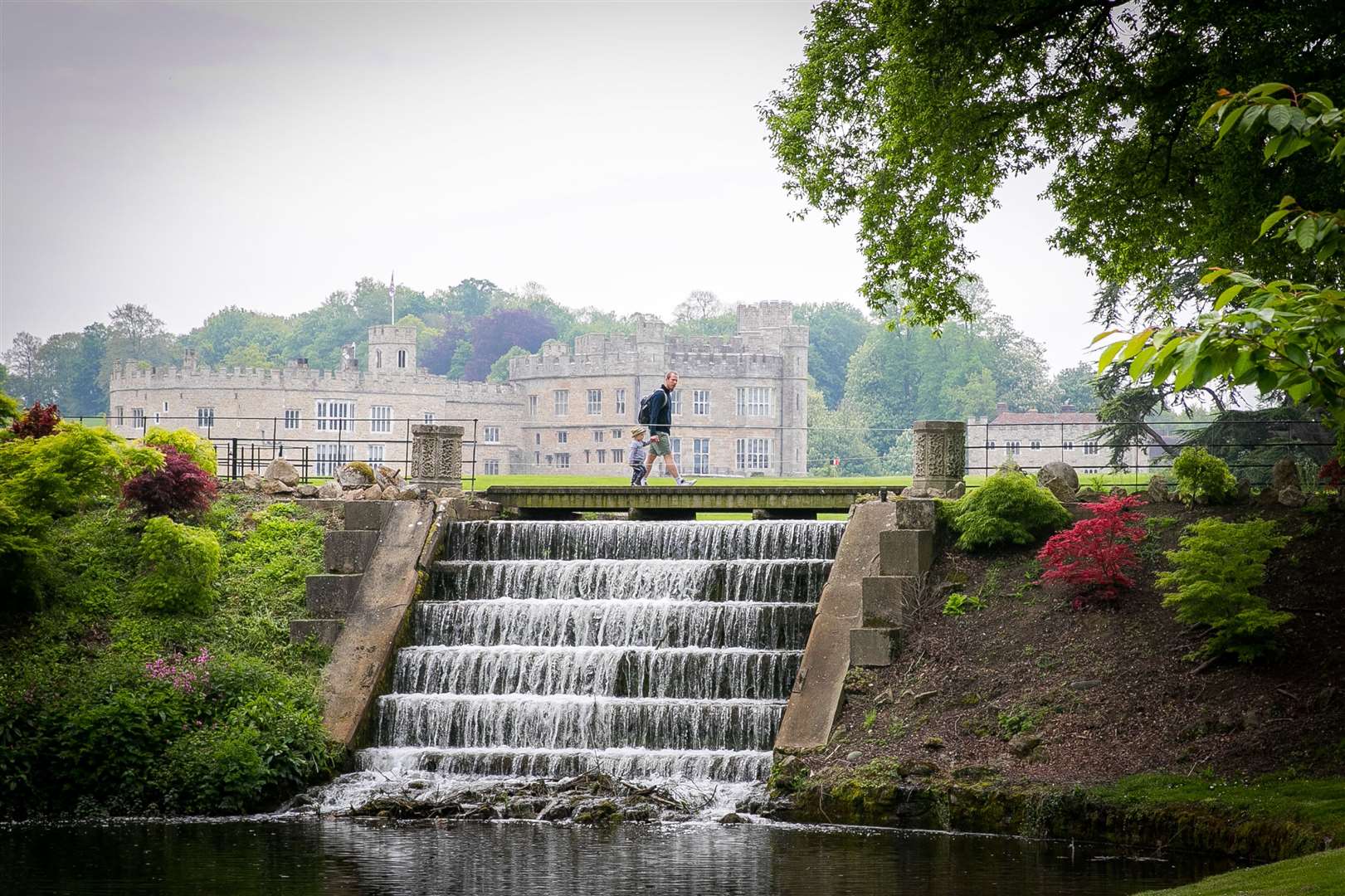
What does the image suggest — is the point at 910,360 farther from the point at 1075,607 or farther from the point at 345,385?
the point at 1075,607

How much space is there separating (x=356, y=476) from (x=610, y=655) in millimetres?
6654

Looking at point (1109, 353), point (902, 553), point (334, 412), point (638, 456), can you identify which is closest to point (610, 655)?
point (902, 553)

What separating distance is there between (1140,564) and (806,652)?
3.91 meters

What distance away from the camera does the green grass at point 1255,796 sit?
470 inches

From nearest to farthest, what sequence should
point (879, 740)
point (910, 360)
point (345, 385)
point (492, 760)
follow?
1. point (879, 740)
2. point (492, 760)
3. point (345, 385)
4. point (910, 360)

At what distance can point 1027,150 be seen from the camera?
18.4 meters

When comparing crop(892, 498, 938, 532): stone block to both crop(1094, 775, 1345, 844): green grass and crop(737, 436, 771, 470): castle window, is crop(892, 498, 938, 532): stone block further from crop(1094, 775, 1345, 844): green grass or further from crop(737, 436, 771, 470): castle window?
crop(737, 436, 771, 470): castle window

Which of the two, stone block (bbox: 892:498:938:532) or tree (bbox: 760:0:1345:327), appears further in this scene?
stone block (bbox: 892:498:938:532)

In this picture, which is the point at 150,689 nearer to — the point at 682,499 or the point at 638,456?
the point at 682,499

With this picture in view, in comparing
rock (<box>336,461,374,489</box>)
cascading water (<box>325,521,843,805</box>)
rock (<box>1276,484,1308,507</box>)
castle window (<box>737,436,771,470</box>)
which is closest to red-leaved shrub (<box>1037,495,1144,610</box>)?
rock (<box>1276,484,1308,507</box>)

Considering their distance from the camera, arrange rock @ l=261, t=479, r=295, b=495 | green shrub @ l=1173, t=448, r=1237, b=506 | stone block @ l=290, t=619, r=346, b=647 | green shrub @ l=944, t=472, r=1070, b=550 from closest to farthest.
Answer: green shrub @ l=944, t=472, r=1070, b=550 → green shrub @ l=1173, t=448, r=1237, b=506 → stone block @ l=290, t=619, r=346, b=647 → rock @ l=261, t=479, r=295, b=495

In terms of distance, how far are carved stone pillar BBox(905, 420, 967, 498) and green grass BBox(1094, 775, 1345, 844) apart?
609 centimetres

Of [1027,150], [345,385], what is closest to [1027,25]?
[1027,150]

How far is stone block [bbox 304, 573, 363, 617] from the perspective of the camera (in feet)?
61.9
